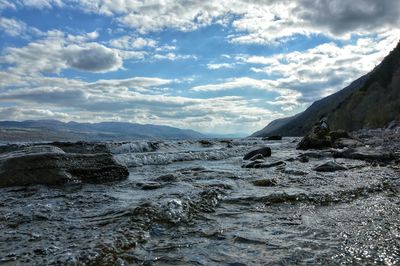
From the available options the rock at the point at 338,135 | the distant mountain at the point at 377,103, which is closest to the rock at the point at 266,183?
the rock at the point at 338,135

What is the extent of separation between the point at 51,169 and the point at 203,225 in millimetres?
8598

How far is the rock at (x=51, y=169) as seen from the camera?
13281 millimetres

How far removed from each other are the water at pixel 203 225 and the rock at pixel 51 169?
1015mm

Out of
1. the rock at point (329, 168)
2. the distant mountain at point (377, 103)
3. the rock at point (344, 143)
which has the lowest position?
the rock at point (329, 168)

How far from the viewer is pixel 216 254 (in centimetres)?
565

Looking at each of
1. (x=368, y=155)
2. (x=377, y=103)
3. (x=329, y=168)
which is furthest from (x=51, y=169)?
(x=377, y=103)

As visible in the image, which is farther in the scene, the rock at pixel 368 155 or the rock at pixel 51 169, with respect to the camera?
the rock at pixel 368 155

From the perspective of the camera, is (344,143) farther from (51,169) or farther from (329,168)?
(51,169)

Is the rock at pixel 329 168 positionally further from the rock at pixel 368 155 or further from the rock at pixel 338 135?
the rock at pixel 338 135

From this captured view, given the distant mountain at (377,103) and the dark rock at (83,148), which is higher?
the distant mountain at (377,103)

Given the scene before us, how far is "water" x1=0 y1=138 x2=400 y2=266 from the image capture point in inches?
218

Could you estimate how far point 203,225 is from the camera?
296 inches

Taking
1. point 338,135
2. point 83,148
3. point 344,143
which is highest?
point 338,135

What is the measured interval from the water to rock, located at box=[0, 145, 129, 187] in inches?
40.0
